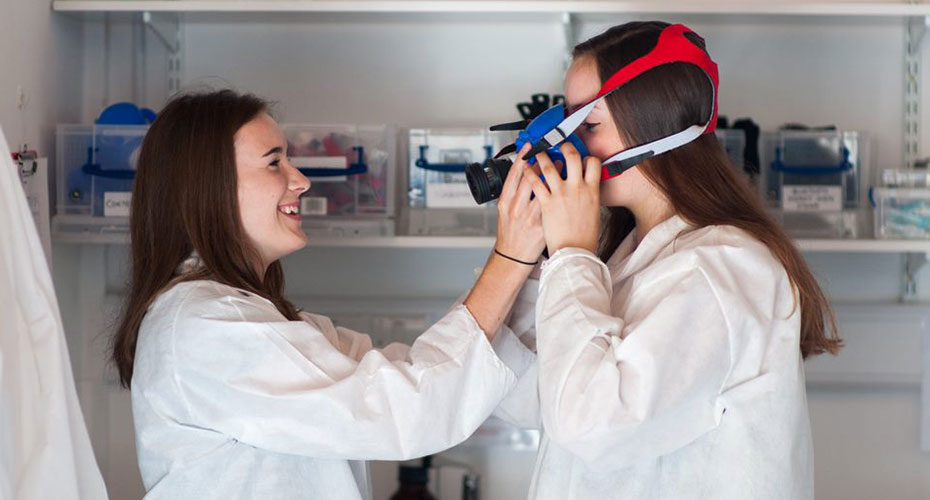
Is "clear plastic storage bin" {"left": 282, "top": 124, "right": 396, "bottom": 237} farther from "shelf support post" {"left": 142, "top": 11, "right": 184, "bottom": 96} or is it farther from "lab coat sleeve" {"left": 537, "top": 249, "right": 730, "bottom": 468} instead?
"lab coat sleeve" {"left": 537, "top": 249, "right": 730, "bottom": 468}

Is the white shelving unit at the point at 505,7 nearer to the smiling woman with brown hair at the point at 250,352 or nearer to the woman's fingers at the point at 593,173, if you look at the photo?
the smiling woman with brown hair at the point at 250,352

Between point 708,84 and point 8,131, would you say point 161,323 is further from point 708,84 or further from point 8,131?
point 708,84

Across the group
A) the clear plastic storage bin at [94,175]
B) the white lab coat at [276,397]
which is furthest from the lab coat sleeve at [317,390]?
the clear plastic storage bin at [94,175]

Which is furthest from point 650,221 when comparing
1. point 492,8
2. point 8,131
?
point 8,131

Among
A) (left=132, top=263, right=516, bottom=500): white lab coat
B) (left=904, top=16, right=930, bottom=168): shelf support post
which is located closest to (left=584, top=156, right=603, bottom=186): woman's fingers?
(left=132, top=263, right=516, bottom=500): white lab coat

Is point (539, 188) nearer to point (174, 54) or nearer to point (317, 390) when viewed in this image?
point (317, 390)

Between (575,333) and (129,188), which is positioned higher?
(129,188)

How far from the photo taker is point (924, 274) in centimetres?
224

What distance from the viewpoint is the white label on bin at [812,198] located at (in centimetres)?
202

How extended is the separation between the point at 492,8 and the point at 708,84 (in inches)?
29.4

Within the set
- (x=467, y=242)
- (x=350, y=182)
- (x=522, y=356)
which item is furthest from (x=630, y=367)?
(x=350, y=182)

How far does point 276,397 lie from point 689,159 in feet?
2.03

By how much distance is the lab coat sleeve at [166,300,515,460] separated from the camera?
1274mm

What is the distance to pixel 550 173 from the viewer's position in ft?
4.29
